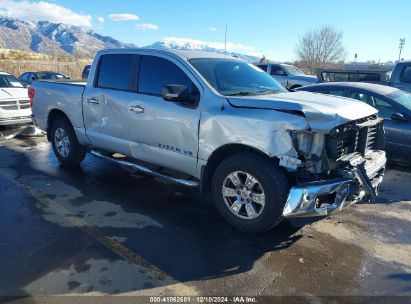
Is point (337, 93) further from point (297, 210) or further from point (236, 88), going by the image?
point (297, 210)

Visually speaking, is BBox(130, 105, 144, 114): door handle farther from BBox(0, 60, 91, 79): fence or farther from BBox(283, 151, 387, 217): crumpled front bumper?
BBox(0, 60, 91, 79): fence

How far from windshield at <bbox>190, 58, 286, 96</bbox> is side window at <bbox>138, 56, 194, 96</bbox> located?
0.74 ft

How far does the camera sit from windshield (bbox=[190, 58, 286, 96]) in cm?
464

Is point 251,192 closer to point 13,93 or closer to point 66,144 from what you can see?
point 66,144

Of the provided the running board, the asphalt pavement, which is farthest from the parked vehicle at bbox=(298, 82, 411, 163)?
the running board

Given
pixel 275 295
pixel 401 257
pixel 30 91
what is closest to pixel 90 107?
pixel 30 91

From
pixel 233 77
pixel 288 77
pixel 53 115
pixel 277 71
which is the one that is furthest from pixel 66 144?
pixel 277 71

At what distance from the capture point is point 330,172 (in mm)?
4004

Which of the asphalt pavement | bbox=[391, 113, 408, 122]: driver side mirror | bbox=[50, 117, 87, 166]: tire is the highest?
bbox=[391, 113, 408, 122]: driver side mirror

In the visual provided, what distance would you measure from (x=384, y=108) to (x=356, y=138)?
3.26 metres

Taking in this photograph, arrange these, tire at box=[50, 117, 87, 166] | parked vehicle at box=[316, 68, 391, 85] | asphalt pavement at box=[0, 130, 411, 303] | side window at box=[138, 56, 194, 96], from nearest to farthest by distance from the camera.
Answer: asphalt pavement at box=[0, 130, 411, 303] → side window at box=[138, 56, 194, 96] → tire at box=[50, 117, 87, 166] → parked vehicle at box=[316, 68, 391, 85]

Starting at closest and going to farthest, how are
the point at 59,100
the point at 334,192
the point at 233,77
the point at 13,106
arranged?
the point at 334,192 → the point at 233,77 → the point at 59,100 → the point at 13,106

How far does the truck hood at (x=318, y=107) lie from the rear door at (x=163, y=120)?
0.64 m

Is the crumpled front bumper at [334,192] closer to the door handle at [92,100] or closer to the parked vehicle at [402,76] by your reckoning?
the door handle at [92,100]
